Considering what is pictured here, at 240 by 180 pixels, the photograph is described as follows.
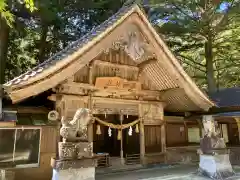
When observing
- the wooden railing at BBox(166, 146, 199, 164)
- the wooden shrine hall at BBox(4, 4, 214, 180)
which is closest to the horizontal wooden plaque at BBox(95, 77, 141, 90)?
the wooden shrine hall at BBox(4, 4, 214, 180)

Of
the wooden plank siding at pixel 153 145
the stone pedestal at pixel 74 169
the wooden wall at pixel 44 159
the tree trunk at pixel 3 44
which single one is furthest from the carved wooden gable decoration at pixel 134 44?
the tree trunk at pixel 3 44

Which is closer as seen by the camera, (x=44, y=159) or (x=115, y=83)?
(x=44, y=159)

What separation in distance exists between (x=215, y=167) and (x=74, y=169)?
5.12 metres

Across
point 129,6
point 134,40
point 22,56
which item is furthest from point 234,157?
point 22,56

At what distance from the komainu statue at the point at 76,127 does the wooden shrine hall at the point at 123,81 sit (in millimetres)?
1964

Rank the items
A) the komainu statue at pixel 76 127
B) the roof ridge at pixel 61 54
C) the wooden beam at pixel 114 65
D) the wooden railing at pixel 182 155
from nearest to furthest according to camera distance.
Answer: the komainu statue at pixel 76 127 → the roof ridge at pixel 61 54 → the wooden beam at pixel 114 65 → the wooden railing at pixel 182 155

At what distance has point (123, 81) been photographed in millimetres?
9914

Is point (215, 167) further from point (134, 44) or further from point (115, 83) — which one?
point (134, 44)

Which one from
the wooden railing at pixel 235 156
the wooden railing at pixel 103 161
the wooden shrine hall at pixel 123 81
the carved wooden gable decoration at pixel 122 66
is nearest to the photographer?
the carved wooden gable decoration at pixel 122 66

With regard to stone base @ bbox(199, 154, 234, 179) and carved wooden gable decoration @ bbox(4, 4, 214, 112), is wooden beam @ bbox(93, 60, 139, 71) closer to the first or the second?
carved wooden gable decoration @ bbox(4, 4, 214, 112)

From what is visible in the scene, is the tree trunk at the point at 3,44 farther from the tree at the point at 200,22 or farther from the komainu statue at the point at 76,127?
the tree at the point at 200,22

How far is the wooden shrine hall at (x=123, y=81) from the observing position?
7707 mm

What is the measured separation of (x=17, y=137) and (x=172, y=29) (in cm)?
1108

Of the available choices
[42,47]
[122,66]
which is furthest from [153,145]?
[42,47]
